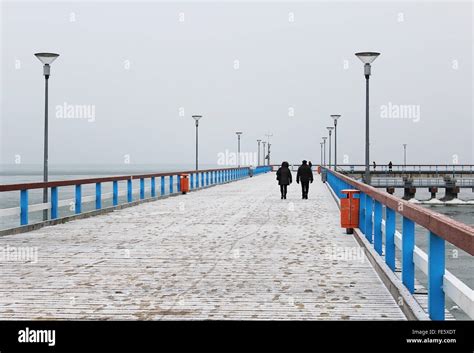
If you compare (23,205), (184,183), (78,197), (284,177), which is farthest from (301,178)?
(23,205)

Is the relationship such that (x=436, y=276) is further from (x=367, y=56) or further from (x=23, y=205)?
(x=367, y=56)

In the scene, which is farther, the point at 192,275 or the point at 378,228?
the point at 378,228

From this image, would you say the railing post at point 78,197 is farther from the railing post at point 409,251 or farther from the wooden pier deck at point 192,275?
the railing post at point 409,251

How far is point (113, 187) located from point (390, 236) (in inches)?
494

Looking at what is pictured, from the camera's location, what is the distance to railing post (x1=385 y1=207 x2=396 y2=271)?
7.73 metres

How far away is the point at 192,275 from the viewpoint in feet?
26.2

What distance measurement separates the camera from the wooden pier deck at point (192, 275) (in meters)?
6.08

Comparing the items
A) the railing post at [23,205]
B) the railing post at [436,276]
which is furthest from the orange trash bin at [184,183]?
the railing post at [436,276]

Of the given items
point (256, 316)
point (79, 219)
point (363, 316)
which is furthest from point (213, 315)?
point (79, 219)

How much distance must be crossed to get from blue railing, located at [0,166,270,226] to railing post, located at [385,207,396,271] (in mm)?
7083

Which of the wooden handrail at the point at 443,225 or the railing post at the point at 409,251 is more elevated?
the wooden handrail at the point at 443,225

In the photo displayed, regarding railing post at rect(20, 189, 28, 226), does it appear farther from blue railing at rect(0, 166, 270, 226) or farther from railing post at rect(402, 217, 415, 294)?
railing post at rect(402, 217, 415, 294)

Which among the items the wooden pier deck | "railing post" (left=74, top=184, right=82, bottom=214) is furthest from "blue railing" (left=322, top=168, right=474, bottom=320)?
"railing post" (left=74, top=184, right=82, bottom=214)

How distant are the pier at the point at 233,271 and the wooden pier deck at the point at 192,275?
0.01 meters
